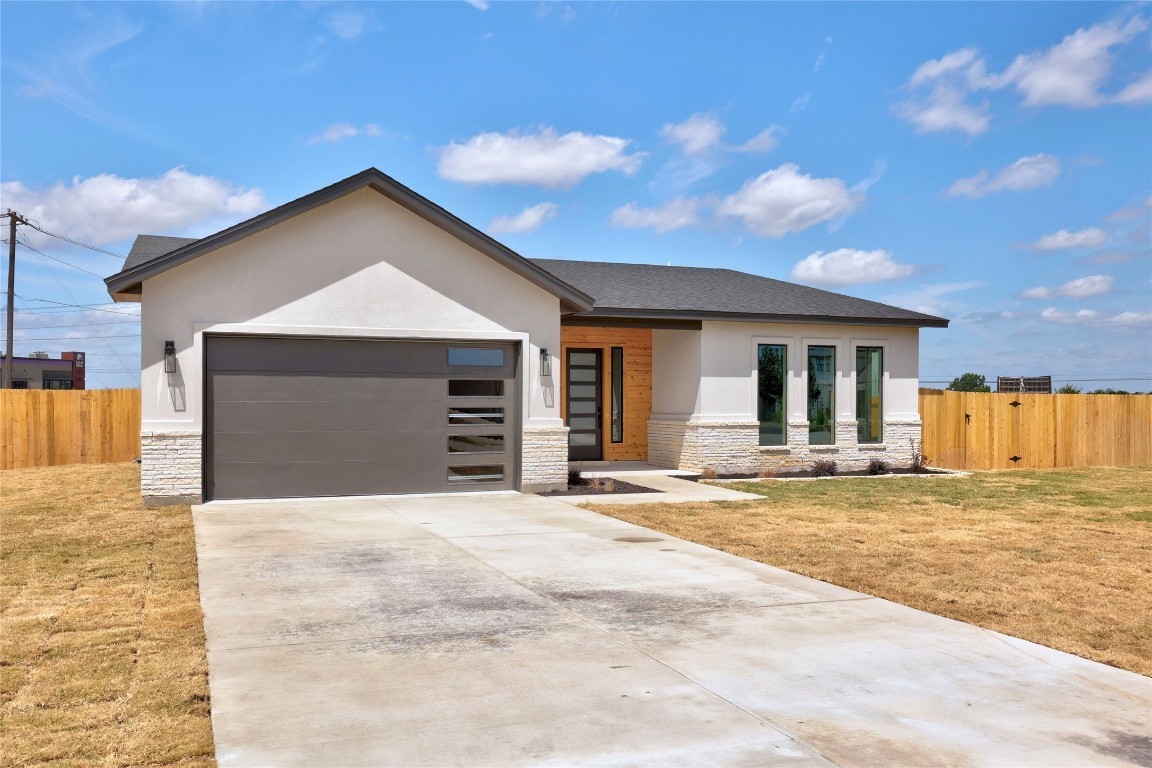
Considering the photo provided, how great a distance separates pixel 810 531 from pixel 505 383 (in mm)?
6135

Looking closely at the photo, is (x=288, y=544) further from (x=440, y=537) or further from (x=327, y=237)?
(x=327, y=237)

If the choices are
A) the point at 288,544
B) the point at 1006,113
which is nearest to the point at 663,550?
the point at 288,544

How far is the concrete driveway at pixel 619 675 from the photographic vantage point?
4.42m

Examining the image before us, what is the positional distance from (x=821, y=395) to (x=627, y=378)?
4266 mm

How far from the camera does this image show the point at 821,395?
1998 centimetres

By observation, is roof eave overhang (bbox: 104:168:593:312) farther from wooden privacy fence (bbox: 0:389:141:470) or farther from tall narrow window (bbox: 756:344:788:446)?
wooden privacy fence (bbox: 0:389:141:470)

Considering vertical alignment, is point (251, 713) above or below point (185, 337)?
below

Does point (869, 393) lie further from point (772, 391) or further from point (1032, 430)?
point (1032, 430)

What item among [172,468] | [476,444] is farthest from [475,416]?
[172,468]

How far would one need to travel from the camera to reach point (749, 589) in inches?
320

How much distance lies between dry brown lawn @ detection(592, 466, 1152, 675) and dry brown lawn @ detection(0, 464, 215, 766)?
563cm

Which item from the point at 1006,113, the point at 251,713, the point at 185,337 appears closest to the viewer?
the point at 251,713

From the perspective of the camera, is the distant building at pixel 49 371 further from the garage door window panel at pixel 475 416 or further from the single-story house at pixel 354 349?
the garage door window panel at pixel 475 416

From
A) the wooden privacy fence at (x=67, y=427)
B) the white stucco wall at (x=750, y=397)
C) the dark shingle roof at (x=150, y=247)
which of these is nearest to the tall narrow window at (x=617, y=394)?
the white stucco wall at (x=750, y=397)
